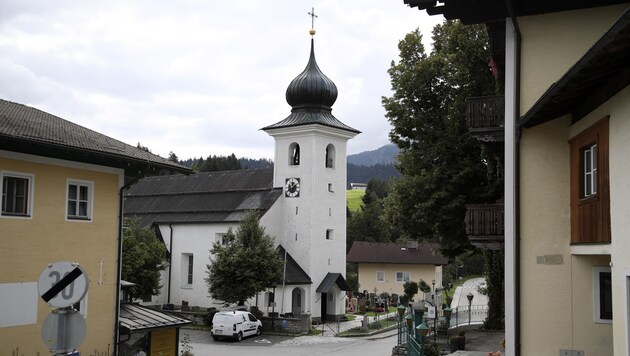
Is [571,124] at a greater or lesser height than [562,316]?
greater

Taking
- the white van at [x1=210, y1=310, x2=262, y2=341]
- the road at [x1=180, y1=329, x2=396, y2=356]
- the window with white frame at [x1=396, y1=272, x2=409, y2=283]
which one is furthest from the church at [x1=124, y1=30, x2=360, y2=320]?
the window with white frame at [x1=396, y1=272, x2=409, y2=283]

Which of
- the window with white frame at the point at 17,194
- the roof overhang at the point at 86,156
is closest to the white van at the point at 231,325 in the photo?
the roof overhang at the point at 86,156

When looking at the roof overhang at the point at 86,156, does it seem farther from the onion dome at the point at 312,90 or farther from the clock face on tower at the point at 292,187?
the onion dome at the point at 312,90

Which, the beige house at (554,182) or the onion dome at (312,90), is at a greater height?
the onion dome at (312,90)

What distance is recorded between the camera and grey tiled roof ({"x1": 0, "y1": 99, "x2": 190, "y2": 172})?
53.8ft

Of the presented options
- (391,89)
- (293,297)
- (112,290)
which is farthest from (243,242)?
(112,290)

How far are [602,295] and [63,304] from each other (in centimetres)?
948

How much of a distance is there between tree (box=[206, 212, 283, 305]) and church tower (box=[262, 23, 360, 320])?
14.6 ft

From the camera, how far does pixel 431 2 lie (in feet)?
50.8

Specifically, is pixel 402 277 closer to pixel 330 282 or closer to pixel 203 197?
pixel 330 282

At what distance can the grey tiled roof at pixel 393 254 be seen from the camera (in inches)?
2569

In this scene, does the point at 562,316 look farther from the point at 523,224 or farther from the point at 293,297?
the point at 293,297

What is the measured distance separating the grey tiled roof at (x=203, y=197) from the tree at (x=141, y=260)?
5182 millimetres

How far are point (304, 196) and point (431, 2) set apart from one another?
32293 millimetres
